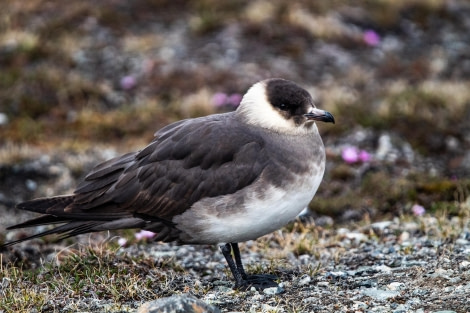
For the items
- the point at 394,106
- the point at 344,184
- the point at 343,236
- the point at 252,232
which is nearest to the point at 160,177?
the point at 252,232

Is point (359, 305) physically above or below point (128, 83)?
below

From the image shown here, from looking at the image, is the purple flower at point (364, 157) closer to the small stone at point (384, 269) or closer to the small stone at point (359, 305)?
the small stone at point (384, 269)

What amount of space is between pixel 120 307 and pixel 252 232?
42.2 inches

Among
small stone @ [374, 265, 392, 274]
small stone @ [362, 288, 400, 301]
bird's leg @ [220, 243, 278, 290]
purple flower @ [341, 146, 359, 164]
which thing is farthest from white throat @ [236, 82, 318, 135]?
purple flower @ [341, 146, 359, 164]

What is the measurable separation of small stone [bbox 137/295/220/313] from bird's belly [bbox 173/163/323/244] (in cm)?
87

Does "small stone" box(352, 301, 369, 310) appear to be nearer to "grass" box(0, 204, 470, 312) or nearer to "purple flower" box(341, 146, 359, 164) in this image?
"grass" box(0, 204, 470, 312)

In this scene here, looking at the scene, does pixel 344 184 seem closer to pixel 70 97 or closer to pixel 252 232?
pixel 252 232

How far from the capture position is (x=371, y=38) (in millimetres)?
12312

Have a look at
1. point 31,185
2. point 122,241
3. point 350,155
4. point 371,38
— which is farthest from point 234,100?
point 122,241

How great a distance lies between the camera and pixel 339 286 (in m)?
5.32

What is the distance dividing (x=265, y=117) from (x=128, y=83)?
5613 millimetres

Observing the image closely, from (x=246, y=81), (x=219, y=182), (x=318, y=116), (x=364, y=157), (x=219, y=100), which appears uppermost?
(x=318, y=116)

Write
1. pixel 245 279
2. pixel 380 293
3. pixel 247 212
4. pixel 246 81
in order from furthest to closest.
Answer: pixel 246 81, pixel 245 279, pixel 247 212, pixel 380 293

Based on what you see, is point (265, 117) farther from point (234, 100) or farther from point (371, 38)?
point (371, 38)
